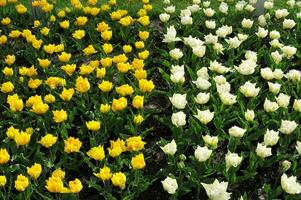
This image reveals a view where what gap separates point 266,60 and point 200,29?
1225 mm

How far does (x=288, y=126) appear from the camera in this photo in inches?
186

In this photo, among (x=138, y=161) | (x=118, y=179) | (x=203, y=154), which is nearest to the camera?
(x=118, y=179)

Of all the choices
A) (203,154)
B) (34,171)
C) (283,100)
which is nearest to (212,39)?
(283,100)

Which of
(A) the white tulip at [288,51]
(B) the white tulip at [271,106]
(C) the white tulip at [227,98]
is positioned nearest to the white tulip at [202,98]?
(C) the white tulip at [227,98]

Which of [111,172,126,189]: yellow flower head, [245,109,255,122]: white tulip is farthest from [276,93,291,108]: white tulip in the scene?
[111,172,126,189]: yellow flower head

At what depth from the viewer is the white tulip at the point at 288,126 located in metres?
4.73

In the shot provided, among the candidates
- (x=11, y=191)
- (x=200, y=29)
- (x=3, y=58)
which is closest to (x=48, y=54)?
(x=3, y=58)

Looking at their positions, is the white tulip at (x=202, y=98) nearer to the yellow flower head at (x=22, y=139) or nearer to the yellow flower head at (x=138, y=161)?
the yellow flower head at (x=138, y=161)

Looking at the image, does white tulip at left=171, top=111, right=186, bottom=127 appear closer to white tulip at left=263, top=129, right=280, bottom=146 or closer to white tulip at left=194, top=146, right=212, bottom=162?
white tulip at left=194, top=146, right=212, bottom=162

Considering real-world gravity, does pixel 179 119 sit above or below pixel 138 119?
above

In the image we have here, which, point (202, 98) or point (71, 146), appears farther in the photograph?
point (202, 98)

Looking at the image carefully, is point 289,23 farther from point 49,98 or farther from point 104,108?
point 49,98

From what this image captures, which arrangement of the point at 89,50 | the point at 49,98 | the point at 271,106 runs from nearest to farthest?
the point at 271,106, the point at 49,98, the point at 89,50

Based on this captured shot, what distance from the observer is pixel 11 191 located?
4.70 meters
